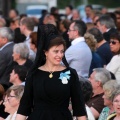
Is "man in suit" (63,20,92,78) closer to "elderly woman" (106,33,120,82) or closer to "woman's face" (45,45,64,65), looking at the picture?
"elderly woman" (106,33,120,82)

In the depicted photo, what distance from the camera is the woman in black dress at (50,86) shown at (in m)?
6.82

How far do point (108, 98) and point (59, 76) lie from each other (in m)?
1.78

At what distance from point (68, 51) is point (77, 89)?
421 centimetres

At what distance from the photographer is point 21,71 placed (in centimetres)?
1052

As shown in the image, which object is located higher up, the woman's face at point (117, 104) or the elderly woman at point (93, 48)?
the woman's face at point (117, 104)

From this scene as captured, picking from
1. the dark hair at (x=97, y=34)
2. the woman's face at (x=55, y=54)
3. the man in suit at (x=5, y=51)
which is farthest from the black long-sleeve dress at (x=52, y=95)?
the dark hair at (x=97, y=34)

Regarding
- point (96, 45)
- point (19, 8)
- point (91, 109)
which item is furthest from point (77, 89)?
point (19, 8)

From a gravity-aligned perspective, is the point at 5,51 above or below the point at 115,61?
below

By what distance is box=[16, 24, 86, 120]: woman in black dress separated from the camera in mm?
6820

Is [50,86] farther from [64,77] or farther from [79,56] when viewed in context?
[79,56]

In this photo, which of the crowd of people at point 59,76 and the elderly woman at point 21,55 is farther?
the elderly woman at point 21,55

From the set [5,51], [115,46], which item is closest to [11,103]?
[115,46]

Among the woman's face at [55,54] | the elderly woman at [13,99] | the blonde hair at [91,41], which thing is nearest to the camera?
the woman's face at [55,54]

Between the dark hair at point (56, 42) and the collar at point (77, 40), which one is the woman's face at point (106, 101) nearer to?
the dark hair at point (56, 42)
